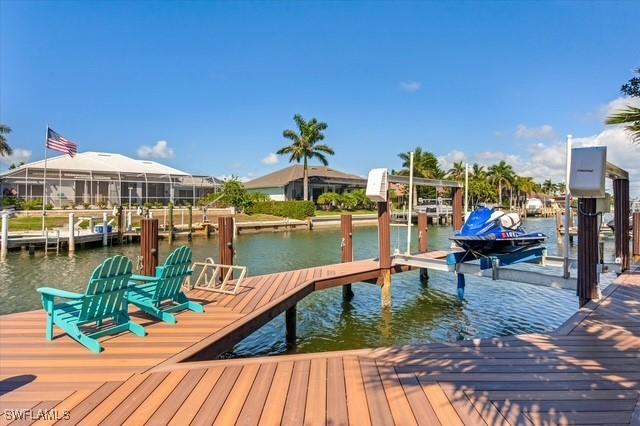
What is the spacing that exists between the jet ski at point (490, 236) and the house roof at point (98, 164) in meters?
35.8

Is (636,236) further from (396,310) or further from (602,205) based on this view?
(396,310)

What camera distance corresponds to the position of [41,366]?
3.91 meters

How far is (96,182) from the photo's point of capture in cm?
3950

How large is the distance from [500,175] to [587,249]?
6951 cm

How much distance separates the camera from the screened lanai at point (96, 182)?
3578cm

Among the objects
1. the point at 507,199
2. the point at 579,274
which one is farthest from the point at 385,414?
the point at 507,199

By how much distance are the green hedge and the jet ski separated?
100 ft

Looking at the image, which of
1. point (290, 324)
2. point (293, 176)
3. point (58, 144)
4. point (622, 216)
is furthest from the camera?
point (293, 176)

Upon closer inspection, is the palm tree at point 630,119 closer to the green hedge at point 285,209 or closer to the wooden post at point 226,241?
the wooden post at point 226,241

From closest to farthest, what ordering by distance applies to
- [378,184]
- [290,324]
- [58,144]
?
[290,324], [378,184], [58,144]

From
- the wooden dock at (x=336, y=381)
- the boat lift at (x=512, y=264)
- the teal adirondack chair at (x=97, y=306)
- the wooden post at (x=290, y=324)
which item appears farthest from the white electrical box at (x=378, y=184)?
the teal adirondack chair at (x=97, y=306)

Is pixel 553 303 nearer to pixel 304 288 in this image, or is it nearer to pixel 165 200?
pixel 304 288

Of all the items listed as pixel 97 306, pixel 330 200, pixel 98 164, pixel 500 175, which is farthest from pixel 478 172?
pixel 97 306

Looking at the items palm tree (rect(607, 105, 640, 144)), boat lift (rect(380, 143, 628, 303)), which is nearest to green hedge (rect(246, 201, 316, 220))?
boat lift (rect(380, 143, 628, 303))
